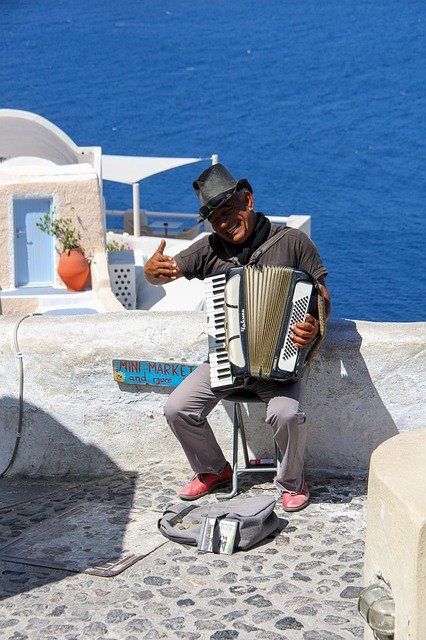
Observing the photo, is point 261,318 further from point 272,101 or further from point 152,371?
point 272,101

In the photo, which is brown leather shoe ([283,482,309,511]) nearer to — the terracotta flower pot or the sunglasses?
the sunglasses

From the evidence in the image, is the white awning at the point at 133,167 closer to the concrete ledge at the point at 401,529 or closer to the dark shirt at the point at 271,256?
the dark shirt at the point at 271,256

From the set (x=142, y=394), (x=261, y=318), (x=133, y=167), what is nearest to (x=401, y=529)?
(x=261, y=318)

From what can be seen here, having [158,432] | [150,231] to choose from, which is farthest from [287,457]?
[150,231]

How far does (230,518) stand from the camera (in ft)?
17.2

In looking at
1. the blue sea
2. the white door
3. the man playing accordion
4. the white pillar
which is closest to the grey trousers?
the man playing accordion

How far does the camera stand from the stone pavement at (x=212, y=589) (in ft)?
15.0

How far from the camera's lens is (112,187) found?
3294 centimetres

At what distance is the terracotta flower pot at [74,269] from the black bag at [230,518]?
339 inches

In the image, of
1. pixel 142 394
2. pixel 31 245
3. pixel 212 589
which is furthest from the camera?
pixel 31 245

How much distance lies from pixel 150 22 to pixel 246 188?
48264 millimetres

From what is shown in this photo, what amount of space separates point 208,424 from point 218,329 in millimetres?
521

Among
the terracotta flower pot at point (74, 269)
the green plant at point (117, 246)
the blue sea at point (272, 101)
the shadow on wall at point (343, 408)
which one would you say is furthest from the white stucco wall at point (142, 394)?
the blue sea at point (272, 101)

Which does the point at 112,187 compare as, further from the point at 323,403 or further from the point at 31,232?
the point at 323,403
